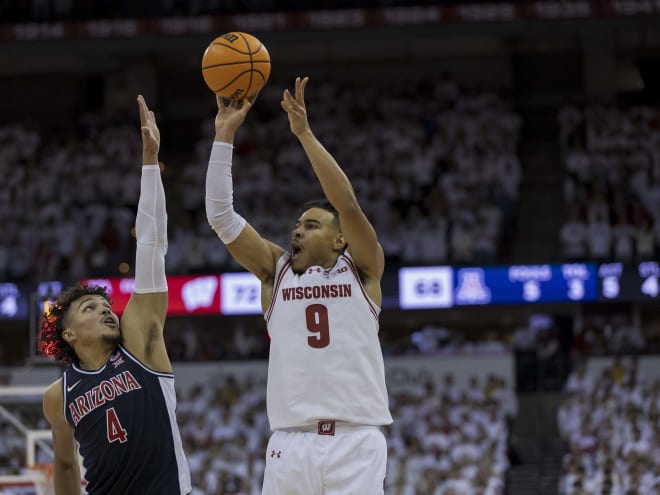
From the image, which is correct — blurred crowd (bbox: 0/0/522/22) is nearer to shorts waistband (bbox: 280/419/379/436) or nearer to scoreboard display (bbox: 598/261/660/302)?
scoreboard display (bbox: 598/261/660/302)

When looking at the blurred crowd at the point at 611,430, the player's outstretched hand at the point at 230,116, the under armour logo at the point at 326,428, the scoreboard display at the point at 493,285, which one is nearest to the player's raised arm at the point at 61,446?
the under armour logo at the point at 326,428

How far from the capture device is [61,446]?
5.68 m

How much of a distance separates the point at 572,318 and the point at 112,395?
1686cm

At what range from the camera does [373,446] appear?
5629mm

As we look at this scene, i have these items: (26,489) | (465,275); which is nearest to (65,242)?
(465,275)

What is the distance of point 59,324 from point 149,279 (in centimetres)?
49

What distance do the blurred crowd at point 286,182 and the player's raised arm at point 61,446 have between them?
1448 cm

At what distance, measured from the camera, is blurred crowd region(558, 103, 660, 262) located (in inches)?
787

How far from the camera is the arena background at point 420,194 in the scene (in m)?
18.2

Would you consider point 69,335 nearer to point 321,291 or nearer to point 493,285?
point 321,291

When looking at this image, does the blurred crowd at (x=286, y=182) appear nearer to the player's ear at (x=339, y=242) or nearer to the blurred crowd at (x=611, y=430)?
the blurred crowd at (x=611, y=430)

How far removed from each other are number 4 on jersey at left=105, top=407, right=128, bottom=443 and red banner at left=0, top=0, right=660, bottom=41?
1724 cm

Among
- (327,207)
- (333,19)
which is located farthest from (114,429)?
(333,19)

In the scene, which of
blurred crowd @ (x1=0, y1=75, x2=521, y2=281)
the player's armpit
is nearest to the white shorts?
the player's armpit
